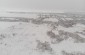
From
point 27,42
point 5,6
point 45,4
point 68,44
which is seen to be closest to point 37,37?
point 27,42

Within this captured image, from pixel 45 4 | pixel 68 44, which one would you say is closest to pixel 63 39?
pixel 68 44

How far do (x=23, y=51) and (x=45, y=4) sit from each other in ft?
21.7

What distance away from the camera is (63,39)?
3.65m

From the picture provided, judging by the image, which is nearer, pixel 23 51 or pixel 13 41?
pixel 23 51

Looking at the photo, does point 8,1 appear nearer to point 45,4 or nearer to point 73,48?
point 45,4

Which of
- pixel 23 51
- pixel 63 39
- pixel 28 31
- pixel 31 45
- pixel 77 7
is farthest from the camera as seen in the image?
pixel 77 7

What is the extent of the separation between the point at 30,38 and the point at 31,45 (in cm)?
46

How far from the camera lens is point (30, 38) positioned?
373 cm

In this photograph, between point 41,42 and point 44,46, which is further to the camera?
point 41,42

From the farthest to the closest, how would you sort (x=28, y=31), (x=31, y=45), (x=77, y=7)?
(x=77, y=7) < (x=28, y=31) < (x=31, y=45)

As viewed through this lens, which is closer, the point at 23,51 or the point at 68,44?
the point at 23,51

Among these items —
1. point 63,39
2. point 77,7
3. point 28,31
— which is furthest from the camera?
point 77,7

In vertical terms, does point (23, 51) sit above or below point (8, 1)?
below

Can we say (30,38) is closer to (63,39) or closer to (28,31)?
(28,31)
